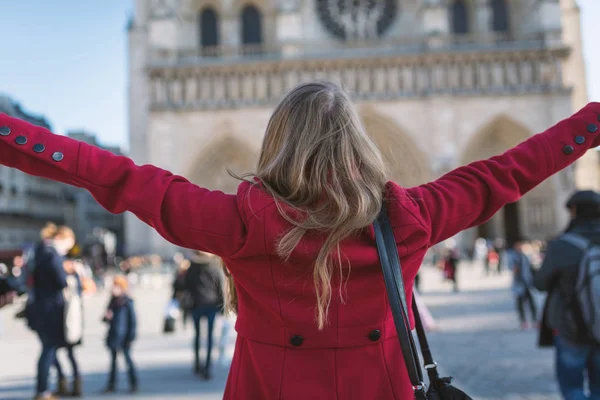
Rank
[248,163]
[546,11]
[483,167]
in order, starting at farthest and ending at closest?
[248,163]
[546,11]
[483,167]

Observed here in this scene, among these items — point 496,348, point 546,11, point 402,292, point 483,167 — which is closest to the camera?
point 402,292

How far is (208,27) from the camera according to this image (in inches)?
1142

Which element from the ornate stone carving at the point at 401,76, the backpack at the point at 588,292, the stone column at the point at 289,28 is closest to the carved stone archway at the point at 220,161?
the ornate stone carving at the point at 401,76

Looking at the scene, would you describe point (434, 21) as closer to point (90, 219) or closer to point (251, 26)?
point (251, 26)

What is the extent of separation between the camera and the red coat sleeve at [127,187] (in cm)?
137

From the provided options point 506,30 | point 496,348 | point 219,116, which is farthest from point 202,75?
point 496,348

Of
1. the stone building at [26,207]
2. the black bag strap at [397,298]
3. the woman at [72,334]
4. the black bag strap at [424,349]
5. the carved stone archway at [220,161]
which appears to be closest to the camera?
the black bag strap at [397,298]

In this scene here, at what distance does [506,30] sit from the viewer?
28.4 m

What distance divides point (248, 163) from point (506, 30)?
1478 centimetres

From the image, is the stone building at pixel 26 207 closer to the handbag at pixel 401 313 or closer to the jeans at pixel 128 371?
the jeans at pixel 128 371

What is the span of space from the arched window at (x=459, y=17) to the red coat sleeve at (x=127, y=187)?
29575 mm

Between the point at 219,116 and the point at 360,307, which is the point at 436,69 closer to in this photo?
the point at 219,116

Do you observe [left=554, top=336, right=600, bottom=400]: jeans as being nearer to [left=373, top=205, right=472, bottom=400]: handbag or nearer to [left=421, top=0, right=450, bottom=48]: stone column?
[left=373, top=205, right=472, bottom=400]: handbag

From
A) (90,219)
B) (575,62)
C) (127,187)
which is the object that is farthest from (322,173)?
(90,219)
